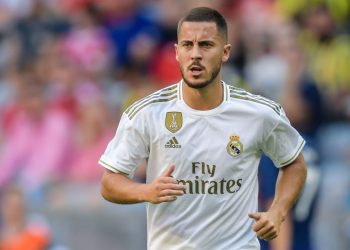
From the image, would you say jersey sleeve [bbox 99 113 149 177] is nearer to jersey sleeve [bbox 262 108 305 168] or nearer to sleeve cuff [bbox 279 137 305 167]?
jersey sleeve [bbox 262 108 305 168]

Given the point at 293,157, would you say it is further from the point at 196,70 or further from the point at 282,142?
the point at 196,70

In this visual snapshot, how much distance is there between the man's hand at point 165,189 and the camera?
6.66 m

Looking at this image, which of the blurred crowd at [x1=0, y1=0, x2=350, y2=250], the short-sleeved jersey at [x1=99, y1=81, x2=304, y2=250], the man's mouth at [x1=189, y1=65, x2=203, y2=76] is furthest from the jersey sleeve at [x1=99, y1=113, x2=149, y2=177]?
the blurred crowd at [x1=0, y1=0, x2=350, y2=250]

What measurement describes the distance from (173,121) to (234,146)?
41 centimetres

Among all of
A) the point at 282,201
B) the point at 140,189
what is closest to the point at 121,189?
the point at 140,189

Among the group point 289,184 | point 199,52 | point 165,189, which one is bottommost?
point 165,189

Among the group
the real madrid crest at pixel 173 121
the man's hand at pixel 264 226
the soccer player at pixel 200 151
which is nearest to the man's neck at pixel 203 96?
the soccer player at pixel 200 151

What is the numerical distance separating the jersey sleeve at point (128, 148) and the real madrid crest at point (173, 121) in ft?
0.49

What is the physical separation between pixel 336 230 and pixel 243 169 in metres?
4.91

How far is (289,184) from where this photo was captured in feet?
24.7

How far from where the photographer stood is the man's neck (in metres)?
7.30

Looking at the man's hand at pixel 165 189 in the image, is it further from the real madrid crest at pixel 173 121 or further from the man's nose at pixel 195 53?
the man's nose at pixel 195 53

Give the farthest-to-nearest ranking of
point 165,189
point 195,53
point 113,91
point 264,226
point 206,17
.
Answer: point 113,91 < point 206,17 < point 195,53 < point 264,226 < point 165,189

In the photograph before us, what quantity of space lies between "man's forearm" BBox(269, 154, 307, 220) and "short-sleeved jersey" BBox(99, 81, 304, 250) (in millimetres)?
195
